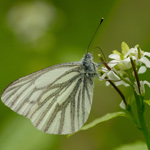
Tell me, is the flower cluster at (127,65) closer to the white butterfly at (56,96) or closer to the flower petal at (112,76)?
the flower petal at (112,76)

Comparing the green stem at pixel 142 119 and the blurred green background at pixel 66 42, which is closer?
the green stem at pixel 142 119

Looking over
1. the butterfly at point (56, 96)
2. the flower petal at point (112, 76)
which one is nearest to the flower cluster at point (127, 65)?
the flower petal at point (112, 76)

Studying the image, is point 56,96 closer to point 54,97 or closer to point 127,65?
point 54,97

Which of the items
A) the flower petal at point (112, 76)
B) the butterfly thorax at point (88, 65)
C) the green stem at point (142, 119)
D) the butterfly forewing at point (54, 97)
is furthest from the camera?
the butterfly thorax at point (88, 65)

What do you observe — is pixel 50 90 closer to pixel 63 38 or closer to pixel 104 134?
pixel 104 134

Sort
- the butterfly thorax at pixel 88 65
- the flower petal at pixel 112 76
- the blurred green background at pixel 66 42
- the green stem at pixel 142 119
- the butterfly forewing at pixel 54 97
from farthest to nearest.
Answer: the blurred green background at pixel 66 42, the butterfly thorax at pixel 88 65, the butterfly forewing at pixel 54 97, the flower petal at pixel 112 76, the green stem at pixel 142 119

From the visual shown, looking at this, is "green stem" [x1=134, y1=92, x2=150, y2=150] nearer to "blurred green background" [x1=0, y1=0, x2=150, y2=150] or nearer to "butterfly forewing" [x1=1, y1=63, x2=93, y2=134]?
"butterfly forewing" [x1=1, y1=63, x2=93, y2=134]

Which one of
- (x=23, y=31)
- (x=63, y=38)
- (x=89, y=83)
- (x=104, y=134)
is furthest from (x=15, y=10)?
(x=89, y=83)

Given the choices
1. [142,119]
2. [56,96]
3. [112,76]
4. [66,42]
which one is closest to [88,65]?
[56,96]
